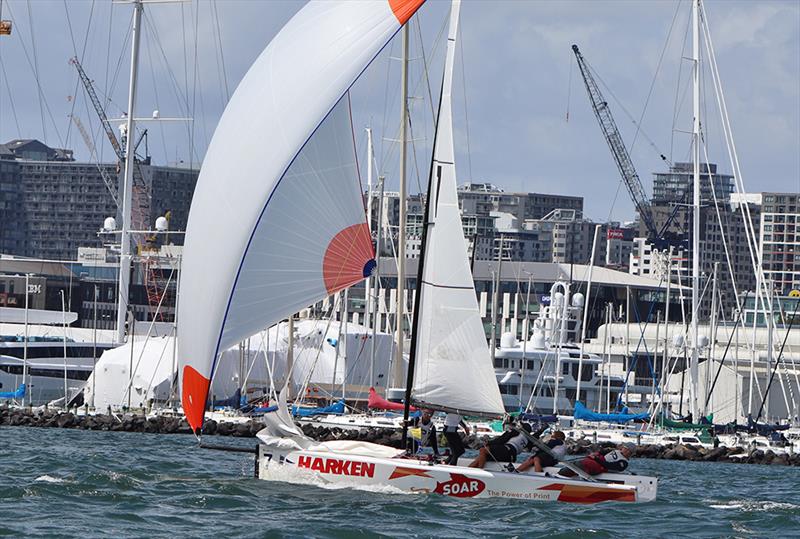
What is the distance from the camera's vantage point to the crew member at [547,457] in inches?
910

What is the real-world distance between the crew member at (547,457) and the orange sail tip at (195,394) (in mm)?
4755

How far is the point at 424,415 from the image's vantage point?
2409 centimetres

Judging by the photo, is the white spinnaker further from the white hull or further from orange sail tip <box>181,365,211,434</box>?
orange sail tip <box>181,365,211,434</box>

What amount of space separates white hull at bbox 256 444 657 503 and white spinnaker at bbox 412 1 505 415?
4.70 feet

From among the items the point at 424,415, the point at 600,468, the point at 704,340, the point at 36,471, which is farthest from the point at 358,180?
the point at 704,340

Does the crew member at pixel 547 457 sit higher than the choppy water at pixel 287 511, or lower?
higher

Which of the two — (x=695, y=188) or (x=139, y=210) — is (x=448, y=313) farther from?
(x=139, y=210)

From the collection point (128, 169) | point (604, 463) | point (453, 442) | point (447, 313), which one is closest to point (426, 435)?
point (453, 442)

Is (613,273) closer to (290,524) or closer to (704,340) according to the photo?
(704,340)

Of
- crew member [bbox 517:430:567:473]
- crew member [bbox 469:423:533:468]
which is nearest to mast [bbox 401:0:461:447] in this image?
crew member [bbox 469:423:533:468]

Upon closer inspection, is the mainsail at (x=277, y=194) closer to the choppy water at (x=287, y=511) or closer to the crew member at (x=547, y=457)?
the choppy water at (x=287, y=511)

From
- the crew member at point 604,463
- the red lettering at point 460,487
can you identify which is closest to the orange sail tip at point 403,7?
the red lettering at point 460,487

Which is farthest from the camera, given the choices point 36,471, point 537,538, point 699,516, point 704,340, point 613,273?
point 613,273

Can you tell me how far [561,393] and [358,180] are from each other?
39.1 metres
